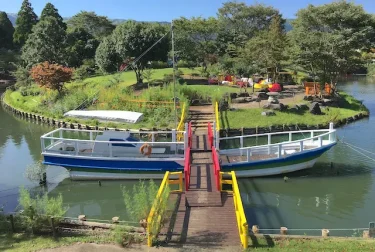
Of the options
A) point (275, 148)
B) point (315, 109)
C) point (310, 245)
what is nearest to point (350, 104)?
point (315, 109)

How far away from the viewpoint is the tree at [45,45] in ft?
149

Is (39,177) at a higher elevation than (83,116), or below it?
below

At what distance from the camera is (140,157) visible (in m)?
17.1

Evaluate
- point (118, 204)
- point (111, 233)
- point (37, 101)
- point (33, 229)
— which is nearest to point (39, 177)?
point (118, 204)

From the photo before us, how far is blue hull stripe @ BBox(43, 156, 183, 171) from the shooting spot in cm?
1684

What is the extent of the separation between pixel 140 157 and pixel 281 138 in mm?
11116

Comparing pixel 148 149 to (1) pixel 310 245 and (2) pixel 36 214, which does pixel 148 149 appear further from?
(1) pixel 310 245

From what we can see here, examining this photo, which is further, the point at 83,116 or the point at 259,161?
the point at 83,116

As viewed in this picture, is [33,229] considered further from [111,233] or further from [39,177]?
[39,177]

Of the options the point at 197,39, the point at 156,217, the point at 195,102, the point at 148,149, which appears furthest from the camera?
the point at 197,39

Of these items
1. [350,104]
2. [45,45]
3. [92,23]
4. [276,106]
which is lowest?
[350,104]

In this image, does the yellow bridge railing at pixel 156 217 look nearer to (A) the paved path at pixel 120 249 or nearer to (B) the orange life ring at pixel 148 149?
(A) the paved path at pixel 120 249

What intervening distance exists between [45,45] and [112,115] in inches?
1055

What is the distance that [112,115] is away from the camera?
24.5 m
